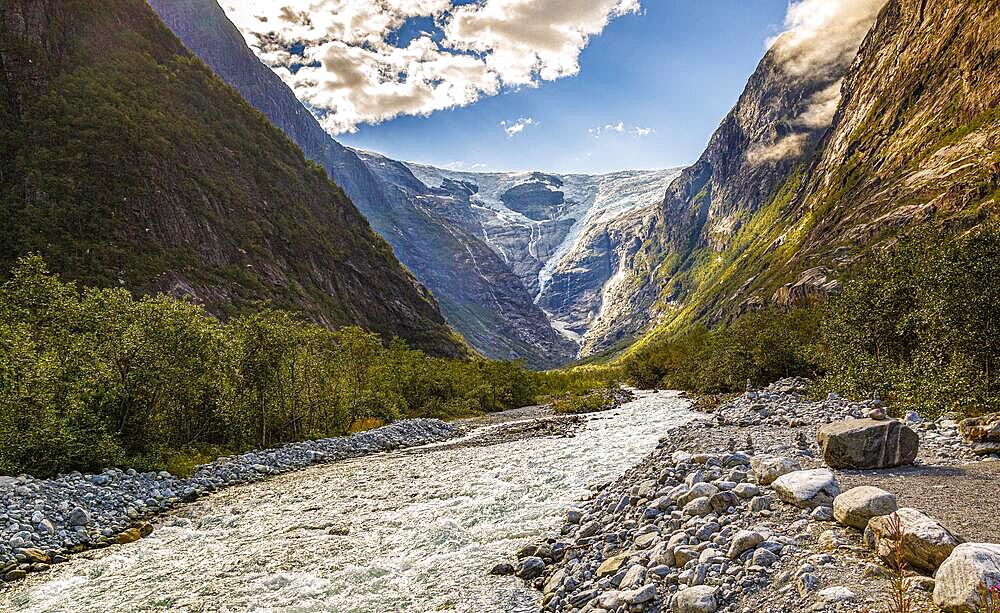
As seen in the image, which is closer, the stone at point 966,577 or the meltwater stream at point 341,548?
the stone at point 966,577

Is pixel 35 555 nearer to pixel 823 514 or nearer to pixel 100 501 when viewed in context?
pixel 100 501

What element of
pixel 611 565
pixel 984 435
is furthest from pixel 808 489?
pixel 984 435

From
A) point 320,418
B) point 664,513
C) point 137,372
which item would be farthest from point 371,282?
point 664,513

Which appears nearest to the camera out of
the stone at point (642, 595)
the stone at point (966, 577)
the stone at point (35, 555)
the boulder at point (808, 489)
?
the stone at point (966, 577)

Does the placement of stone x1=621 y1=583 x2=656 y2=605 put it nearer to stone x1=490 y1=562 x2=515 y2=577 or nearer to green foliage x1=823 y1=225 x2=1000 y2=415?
stone x1=490 y1=562 x2=515 y2=577

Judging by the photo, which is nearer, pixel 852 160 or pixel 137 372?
pixel 137 372

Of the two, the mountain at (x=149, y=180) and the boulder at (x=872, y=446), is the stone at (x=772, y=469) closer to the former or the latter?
the boulder at (x=872, y=446)

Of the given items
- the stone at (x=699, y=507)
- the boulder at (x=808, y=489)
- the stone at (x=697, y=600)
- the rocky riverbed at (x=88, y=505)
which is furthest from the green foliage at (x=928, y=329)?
the rocky riverbed at (x=88, y=505)

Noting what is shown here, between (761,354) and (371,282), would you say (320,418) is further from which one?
(371,282)
